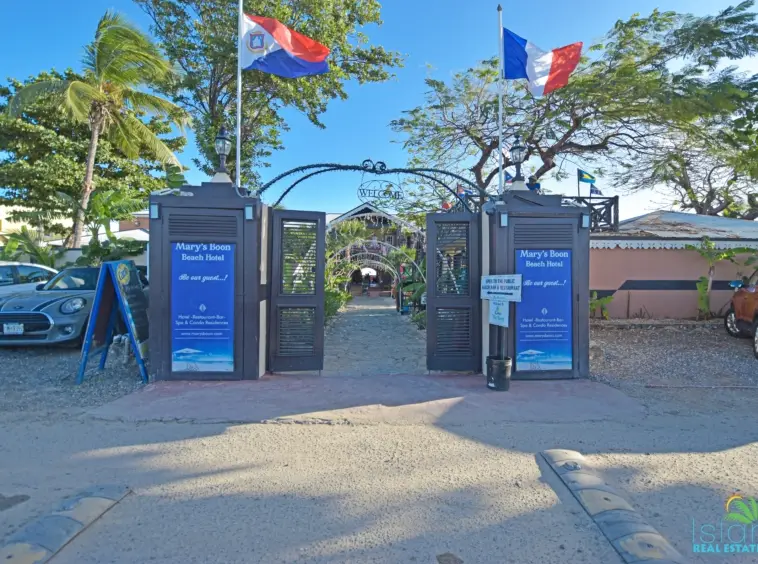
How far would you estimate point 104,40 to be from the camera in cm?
1478

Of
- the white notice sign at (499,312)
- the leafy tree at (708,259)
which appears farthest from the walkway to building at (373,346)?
the leafy tree at (708,259)

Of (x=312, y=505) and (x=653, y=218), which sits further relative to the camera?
(x=653, y=218)

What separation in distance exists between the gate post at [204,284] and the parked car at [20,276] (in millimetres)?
5644

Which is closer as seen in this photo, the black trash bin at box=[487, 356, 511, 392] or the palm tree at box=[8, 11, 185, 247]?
the black trash bin at box=[487, 356, 511, 392]

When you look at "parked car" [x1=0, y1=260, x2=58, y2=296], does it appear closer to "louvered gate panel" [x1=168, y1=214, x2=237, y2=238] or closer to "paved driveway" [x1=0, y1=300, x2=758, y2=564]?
"louvered gate panel" [x1=168, y1=214, x2=237, y2=238]

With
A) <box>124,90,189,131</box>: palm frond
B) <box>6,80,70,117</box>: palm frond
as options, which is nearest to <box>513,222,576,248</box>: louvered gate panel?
<box>124,90,189,131</box>: palm frond

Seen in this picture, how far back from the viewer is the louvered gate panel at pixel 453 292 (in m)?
7.02

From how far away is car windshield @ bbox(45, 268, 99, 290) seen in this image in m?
8.87

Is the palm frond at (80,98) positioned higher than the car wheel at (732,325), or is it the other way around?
the palm frond at (80,98)

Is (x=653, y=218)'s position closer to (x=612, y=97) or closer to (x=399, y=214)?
(x=612, y=97)

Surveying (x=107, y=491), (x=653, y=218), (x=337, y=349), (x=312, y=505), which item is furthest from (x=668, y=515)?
(x=653, y=218)

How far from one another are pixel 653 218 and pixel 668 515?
15.4 metres

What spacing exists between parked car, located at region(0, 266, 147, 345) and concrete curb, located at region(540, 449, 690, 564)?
25.3 feet

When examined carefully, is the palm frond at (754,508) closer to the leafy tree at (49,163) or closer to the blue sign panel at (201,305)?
the blue sign panel at (201,305)
